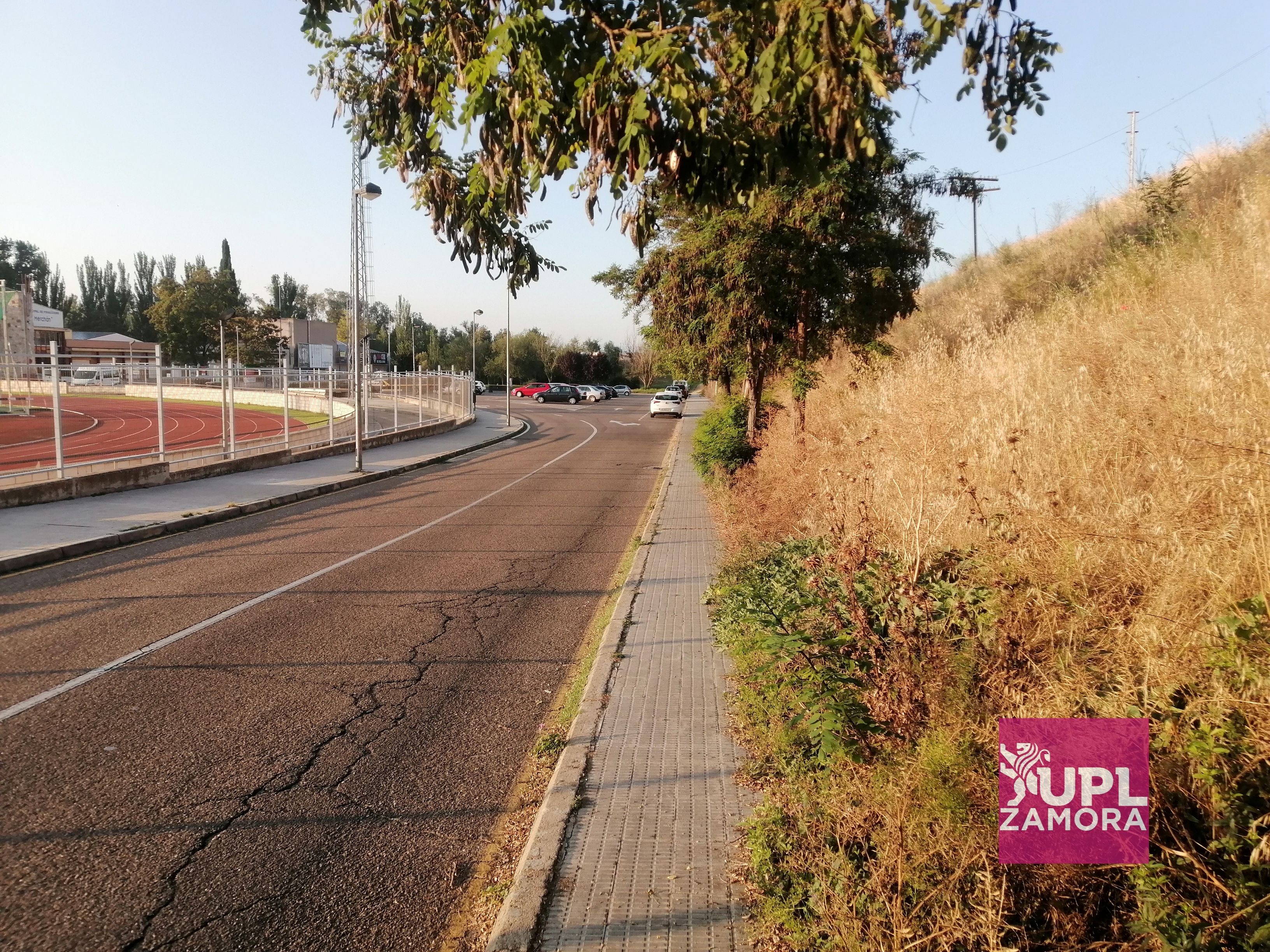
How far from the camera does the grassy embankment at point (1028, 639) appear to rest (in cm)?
279

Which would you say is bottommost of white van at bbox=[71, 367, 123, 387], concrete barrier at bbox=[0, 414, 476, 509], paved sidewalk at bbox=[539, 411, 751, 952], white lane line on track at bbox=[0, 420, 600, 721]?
white lane line on track at bbox=[0, 420, 600, 721]

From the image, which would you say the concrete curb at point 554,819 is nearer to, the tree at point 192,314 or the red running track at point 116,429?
the red running track at point 116,429

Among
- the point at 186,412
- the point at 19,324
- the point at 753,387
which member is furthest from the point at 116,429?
the point at 753,387

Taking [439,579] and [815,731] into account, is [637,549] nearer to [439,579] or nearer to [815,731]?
[439,579]

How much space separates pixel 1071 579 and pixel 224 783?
460 centimetres

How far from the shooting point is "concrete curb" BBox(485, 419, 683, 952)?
3.29 meters

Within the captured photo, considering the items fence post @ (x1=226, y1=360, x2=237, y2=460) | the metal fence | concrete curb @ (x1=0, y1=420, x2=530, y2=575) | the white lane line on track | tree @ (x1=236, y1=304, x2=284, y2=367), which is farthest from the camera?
tree @ (x1=236, y1=304, x2=284, y2=367)

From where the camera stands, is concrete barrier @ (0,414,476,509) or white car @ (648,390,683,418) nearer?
concrete barrier @ (0,414,476,509)

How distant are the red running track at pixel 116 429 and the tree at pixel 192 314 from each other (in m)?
43.1

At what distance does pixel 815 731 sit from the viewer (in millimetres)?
3852

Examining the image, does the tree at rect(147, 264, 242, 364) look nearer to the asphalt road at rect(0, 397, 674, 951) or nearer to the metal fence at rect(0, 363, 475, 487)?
the metal fence at rect(0, 363, 475, 487)

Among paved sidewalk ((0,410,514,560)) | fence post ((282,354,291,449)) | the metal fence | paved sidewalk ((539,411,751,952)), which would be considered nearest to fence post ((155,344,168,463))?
the metal fence

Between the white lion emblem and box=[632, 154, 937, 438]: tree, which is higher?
box=[632, 154, 937, 438]: tree

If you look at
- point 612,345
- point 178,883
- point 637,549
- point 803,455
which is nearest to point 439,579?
point 637,549
